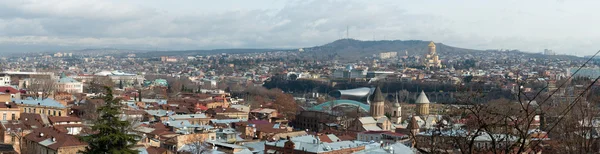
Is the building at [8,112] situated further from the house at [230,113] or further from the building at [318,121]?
the building at [318,121]

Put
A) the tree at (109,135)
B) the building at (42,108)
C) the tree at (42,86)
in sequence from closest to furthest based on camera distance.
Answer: the tree at (109,135), the building at (42,108), the tree at (42,86)

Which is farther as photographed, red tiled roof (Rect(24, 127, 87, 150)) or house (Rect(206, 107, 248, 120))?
house (Rect(206, 107, 248, 120))

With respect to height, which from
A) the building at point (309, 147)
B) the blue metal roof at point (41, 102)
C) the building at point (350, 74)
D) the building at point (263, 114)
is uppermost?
the blue metal roof at point (41, 102)

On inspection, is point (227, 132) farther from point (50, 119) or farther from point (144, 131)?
point (50, 119)

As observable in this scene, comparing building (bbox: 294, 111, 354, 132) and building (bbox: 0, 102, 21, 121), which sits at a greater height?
building (bbox: 0, 102, 21, 121)

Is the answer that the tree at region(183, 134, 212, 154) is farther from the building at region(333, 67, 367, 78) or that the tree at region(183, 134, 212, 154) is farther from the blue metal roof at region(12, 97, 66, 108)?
the building at region(333, 67, 367, 78)

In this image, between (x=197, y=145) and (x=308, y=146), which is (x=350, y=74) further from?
(x=197, y=145)

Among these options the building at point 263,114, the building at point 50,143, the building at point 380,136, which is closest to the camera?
the building at point 50,143

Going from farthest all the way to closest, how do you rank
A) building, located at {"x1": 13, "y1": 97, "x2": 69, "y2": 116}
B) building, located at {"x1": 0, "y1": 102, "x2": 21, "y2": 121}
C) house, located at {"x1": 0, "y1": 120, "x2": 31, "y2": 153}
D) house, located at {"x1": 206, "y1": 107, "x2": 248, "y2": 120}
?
1. house, located at {"x1": 206, "y1": 107, "x2": 248, "y2": 120}
2. building, located at {"x1": 13, "y1": 97, "x2": 69, "y2": 116}
3. building, located at {"x1": 0, "y1": 102, "x2": 21, "y2": 121}
4. house, located at {"x1": 0, "y1": 120, "x2": 31, "y2": 153}

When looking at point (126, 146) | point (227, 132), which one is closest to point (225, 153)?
point (227, 132)

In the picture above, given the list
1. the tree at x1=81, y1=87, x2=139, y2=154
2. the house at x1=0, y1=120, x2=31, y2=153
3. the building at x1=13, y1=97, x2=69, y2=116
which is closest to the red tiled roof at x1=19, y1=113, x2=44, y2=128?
the house at x1=0, y1=120, x2=31, y2=153

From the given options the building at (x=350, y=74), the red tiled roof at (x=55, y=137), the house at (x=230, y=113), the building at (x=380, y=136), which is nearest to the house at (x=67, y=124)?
the red tiled roof at (x=55, y=137)
